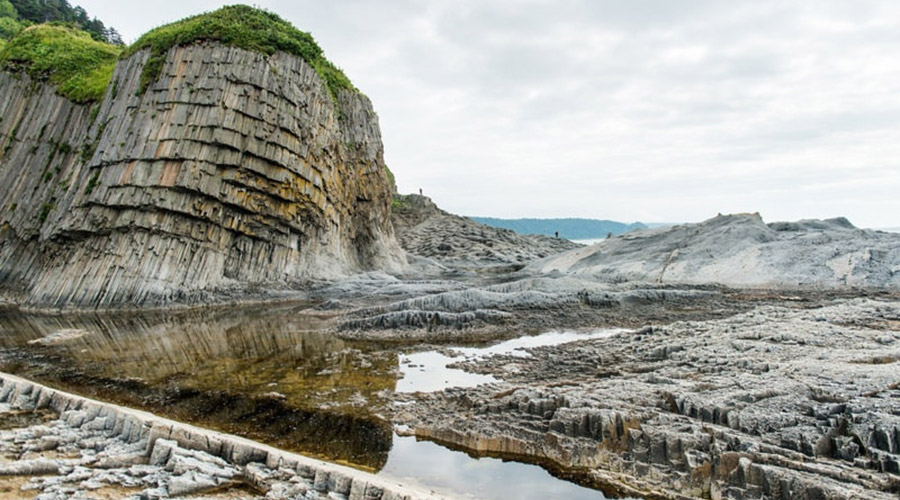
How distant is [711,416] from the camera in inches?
291

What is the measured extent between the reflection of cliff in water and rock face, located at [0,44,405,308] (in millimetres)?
3887

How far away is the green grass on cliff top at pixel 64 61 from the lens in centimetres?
3034

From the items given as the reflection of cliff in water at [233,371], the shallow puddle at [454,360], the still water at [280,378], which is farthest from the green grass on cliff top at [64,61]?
the shallow puddle at [454,360]

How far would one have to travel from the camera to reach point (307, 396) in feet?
34.8

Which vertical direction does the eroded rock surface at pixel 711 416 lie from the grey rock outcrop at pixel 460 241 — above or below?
below

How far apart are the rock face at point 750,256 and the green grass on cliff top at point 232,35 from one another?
21.0 m

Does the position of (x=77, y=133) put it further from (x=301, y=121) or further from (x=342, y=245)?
(x=342, y=245)

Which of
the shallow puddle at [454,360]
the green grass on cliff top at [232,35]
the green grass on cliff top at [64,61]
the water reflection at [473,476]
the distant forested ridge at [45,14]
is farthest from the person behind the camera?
the distant forested ridge at [45,14]

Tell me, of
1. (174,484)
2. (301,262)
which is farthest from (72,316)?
(174,484)

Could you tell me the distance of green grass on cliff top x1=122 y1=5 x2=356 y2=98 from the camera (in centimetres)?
2708

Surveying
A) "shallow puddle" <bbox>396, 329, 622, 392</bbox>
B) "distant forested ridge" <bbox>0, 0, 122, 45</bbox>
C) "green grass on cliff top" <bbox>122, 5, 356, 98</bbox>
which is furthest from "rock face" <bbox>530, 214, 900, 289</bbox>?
"distant forested ridge" <bbox>0, 0, 122, 45</bbox>

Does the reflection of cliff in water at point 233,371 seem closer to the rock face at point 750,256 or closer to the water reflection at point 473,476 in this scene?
the water reflection at point 473,476

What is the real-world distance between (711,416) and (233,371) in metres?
10.1

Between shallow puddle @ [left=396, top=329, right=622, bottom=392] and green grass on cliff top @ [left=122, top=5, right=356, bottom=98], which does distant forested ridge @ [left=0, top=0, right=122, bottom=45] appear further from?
shallow puddle @ [left=396, top=329, right=622, bottom=392]
